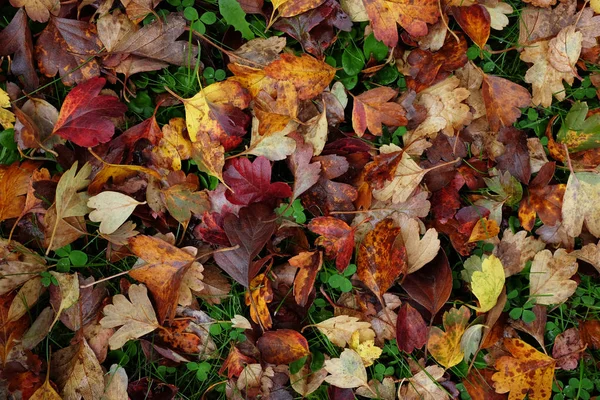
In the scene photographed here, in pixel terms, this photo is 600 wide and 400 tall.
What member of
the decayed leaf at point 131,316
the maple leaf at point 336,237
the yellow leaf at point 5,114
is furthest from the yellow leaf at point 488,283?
the yellow leaf at point 5,114

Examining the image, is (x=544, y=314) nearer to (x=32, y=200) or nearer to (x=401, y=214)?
(x=401, y=214)

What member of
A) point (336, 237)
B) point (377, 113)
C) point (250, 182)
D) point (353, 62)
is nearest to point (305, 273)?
point (336, 237)

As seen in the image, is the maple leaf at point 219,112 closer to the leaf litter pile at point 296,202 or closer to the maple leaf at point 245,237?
→ the leaf litter pile at point 296,202

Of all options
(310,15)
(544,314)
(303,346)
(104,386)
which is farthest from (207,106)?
(544,314)

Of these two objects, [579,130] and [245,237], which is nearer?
[245,237]

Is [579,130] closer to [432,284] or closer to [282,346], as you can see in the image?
[432,284]
